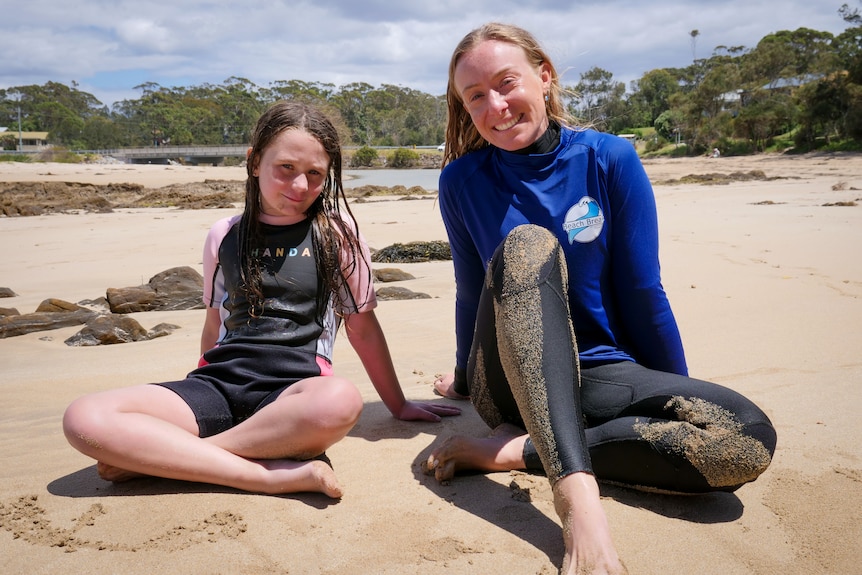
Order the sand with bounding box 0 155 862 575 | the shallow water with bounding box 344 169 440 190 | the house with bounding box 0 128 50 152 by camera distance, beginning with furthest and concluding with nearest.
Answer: the house with bounding box 0 128 50 152 → the shallow water with bounding box 344 169 440 190 → the sand with bounding box 0 155 862 575

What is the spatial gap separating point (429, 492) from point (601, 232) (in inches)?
37.7

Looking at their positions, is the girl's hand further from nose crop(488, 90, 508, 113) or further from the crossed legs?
nose crop(488, 90, 508, 113)

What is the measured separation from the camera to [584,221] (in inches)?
85.1

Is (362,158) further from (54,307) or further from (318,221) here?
(318,221)

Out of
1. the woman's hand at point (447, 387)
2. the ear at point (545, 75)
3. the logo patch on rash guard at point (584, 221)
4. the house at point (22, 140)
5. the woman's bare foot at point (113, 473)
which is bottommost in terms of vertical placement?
the woman's hand at point (447, 387)

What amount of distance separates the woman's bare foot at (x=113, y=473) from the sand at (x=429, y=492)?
4 centimetres

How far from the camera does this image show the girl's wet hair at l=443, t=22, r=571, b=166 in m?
2.28

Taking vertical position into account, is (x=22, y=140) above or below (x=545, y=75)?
above

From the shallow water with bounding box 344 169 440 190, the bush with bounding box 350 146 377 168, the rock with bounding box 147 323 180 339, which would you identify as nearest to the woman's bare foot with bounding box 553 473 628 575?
the rock with bounding box 147 323 180 339

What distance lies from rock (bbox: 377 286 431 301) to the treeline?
1.35 metres

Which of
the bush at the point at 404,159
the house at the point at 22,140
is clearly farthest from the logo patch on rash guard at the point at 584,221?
the house at the point at 22,140

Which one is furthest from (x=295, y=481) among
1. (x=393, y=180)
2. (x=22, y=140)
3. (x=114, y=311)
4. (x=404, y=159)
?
(x=22, y=140)

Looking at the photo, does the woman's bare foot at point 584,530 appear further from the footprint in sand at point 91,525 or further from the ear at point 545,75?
the ear at point 545,75

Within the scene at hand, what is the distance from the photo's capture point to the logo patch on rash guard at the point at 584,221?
2158mm
